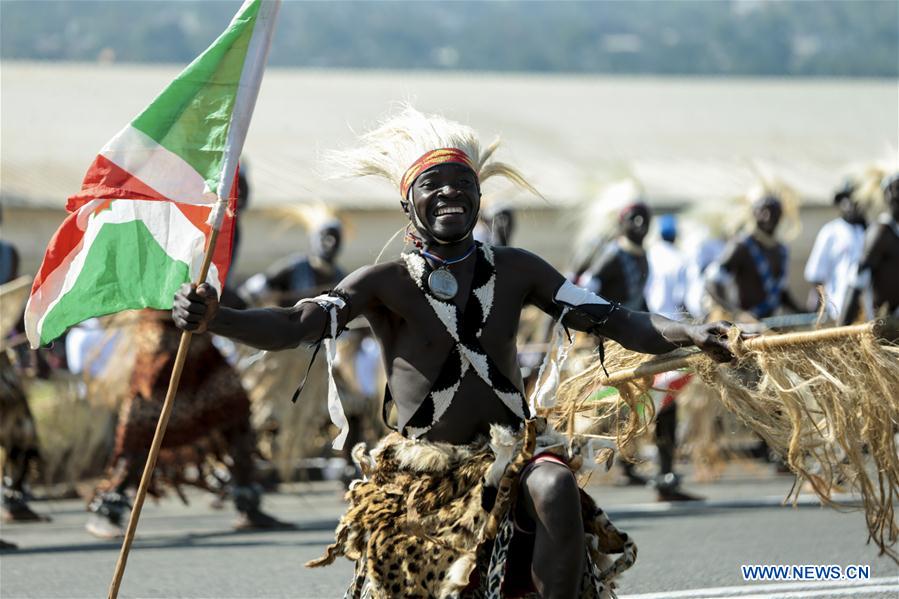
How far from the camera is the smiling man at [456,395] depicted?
5.34m

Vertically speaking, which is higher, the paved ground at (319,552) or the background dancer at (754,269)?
the background dancer at (754,269)

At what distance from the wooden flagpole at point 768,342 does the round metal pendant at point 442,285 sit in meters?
0.73

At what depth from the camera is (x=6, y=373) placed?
33.8ft

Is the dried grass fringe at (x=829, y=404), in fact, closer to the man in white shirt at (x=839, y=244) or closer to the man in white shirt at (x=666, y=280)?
the man in white shirt at (x=839, y=244)

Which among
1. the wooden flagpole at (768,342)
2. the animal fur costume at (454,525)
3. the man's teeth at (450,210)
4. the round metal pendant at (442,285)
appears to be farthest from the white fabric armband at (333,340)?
the wooden flagpole at (768,342)

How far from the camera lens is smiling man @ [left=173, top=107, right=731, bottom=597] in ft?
17.5

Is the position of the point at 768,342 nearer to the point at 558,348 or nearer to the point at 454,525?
the point at 558,348

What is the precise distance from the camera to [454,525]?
17.8ft

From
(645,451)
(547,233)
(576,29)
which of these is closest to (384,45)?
(576,29)

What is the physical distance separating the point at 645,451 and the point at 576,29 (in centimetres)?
11134

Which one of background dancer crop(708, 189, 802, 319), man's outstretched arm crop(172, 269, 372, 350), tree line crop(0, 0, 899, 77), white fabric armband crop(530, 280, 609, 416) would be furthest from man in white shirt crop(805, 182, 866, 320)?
tree line crop(0, 0, 899, 77)

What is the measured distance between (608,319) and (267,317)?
4.00 ft

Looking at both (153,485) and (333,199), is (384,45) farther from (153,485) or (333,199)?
(153,485)

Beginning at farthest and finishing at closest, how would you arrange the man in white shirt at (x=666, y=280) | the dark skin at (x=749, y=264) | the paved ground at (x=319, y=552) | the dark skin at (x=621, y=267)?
the man in white shirt at (x=666, y=280)
the dark skin at (x=749, y=264)
the dark skin at (x=621, y=267)
the paved ground at (x=319, y=552)
